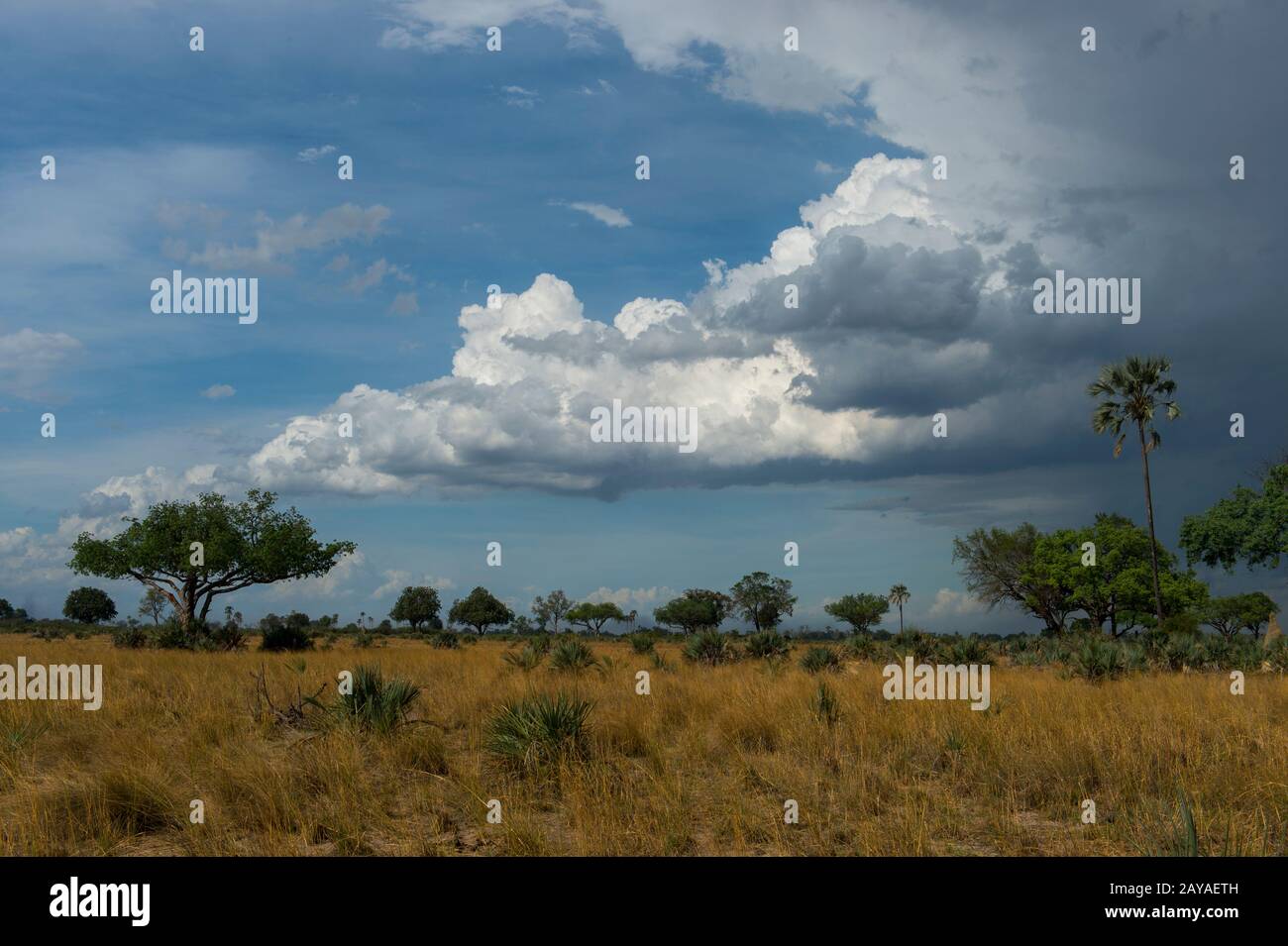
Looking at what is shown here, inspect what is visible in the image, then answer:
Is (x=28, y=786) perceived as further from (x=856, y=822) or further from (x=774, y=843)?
(x=856, y=822)

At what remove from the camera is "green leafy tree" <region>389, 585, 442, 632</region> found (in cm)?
8869

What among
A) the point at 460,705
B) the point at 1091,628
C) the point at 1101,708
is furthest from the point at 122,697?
the point at 1091,628

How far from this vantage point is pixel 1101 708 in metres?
12.9

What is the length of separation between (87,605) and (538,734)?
97363 mm

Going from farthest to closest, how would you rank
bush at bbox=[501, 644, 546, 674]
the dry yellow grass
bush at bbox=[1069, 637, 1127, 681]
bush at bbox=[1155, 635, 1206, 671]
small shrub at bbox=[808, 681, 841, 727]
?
bush at bbox=[1155, 635, 1206, 671], bush at bbox=[501, 644, 546, 674], bush at bbox=[1069, 637, 1127, 681], small shrub at bbox=[808, 681, 841, 727], the dry yellow grass

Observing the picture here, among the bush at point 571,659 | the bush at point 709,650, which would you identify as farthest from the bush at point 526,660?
the bush at point 709,650

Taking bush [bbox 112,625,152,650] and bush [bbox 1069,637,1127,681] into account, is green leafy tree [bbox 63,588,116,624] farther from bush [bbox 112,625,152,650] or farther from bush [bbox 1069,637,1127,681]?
bush [bbox 1069,637,1127,681]

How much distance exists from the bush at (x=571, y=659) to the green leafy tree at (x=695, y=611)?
64752 mm

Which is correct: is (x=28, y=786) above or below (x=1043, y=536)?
below

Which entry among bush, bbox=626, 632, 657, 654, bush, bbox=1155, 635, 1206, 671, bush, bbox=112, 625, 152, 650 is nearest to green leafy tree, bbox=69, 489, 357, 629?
bush, bbox=112, 625, 152, 650

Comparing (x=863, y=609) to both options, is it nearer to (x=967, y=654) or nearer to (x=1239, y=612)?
(x=1239, y=612)

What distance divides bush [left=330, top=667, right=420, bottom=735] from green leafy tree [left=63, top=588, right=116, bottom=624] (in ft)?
305

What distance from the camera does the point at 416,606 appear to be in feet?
291
